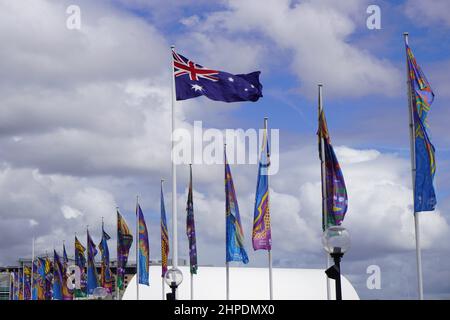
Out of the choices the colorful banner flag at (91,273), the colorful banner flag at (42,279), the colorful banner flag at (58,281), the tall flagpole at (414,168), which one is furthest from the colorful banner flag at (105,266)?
the tall flagpole at (414,168)

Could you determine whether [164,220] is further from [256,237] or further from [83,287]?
[83,287]

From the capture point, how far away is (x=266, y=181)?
43.1 meters

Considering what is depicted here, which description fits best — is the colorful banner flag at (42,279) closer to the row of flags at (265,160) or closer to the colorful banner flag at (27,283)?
the colorful banner flag at (27,283)

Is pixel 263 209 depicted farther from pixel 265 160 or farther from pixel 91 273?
pixel 91 273

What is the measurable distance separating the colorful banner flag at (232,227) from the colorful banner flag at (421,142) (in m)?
19.2

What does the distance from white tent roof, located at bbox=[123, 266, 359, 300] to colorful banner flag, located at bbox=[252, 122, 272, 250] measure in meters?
64.0

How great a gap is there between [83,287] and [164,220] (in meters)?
31.9

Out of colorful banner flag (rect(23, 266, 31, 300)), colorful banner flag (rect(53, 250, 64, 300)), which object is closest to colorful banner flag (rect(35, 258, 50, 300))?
colorful banner flag (rect(53, 250, 64, 300))

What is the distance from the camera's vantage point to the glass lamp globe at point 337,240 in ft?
51.3

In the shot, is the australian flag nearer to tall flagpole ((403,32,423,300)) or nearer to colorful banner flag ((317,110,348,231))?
colorful banner flag ((317,110,348,231))

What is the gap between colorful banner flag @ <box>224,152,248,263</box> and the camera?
45281mm

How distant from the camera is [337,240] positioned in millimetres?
15656

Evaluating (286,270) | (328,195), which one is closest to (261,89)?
(328,195)

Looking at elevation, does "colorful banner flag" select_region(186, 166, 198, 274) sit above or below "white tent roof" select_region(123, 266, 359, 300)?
above
